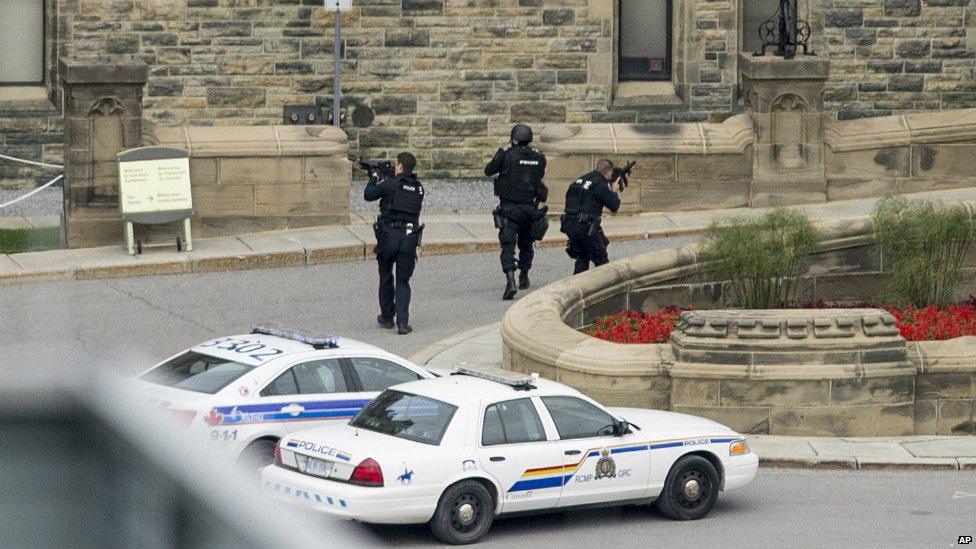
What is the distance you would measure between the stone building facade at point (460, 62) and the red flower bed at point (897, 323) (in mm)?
10103

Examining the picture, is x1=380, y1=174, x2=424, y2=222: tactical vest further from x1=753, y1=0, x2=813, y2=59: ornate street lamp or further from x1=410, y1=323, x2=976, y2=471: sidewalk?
x1=753, y1=0, x2=813, y2=59: ornate street lamp

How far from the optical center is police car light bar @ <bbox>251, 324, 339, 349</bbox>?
11.2m

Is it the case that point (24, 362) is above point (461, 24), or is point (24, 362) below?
below

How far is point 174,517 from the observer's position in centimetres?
173

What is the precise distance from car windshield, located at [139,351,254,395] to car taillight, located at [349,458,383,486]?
5.29 ft

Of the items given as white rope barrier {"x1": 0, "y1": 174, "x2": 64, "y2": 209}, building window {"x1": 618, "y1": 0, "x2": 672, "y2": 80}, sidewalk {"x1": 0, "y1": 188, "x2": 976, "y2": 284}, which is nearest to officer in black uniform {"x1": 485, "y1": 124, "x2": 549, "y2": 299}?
sidewalk {"x1": 0, "y1": 188, "x2": 976, "y2": 284}

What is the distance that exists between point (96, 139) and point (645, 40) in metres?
10.1

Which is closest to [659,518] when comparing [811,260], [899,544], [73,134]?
[899,544]

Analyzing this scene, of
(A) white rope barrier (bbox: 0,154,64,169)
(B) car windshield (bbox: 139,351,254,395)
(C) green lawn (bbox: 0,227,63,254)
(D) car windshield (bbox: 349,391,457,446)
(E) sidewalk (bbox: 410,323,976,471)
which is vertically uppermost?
(A) white rope barrier (bbox: 0,154,64,169)

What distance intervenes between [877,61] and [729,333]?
1448 centimetres

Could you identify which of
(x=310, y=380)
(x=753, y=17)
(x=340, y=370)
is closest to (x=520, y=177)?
(x=340, y=370)

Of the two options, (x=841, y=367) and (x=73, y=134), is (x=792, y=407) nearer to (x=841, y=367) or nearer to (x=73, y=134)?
(x=841, y=367)

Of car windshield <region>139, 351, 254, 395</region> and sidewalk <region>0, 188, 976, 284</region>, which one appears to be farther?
sidewalk <region>0, 188, 976, 284</region>

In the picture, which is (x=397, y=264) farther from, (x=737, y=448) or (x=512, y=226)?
(x=737, y=448)
